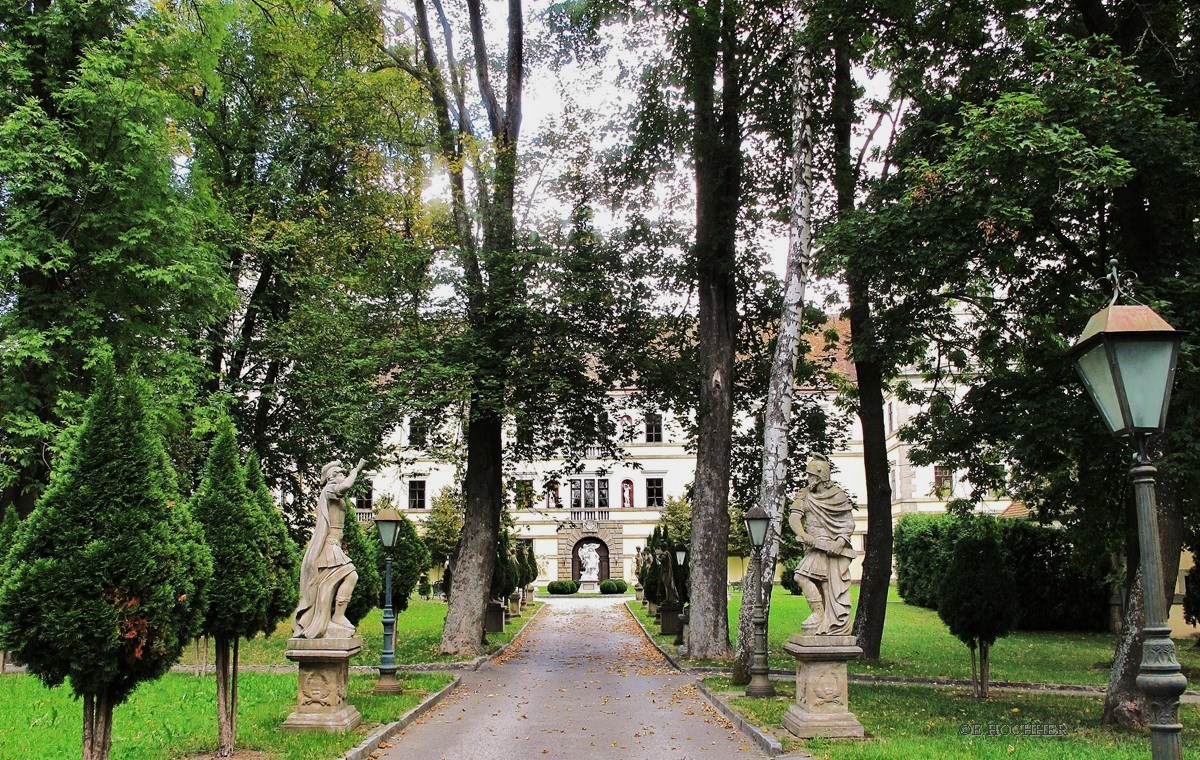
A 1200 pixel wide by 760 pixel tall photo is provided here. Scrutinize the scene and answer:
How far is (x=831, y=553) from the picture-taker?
10266 mm

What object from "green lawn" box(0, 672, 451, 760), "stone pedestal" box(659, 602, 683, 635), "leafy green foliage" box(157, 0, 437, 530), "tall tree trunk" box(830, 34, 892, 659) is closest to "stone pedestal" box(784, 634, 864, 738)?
"green lawn" box(0, 672, 451, 760)

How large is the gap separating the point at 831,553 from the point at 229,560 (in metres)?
6.41

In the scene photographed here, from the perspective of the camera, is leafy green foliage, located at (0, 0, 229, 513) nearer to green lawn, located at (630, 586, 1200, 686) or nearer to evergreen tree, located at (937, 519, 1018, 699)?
green lawn, located at (630, 586, 1200, 686)

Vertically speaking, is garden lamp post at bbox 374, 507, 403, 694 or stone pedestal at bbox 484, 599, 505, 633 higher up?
garden lamp post at bbox 374, 507, 403, 694

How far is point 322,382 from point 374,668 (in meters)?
6.10

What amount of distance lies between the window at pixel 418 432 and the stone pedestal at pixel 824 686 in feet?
35.3

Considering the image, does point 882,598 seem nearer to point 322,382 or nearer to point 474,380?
point 474,380

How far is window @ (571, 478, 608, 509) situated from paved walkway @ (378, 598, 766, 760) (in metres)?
33.5

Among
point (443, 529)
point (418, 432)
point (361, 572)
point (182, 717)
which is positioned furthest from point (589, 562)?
point (182, 717)

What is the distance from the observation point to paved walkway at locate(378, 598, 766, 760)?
968 centimetres

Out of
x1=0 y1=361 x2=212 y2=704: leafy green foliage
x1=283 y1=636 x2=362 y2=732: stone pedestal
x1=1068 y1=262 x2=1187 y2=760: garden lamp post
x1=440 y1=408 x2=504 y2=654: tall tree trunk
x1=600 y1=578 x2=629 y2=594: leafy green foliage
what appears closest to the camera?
x1=1068 y1=262 x2=1187 y2=760: garden lamp post

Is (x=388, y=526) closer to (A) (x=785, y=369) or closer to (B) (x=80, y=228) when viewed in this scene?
(A) (x=785, y=369)

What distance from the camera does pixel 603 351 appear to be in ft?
64.8

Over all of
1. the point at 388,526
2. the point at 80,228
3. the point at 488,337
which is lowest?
the point at 388,526
